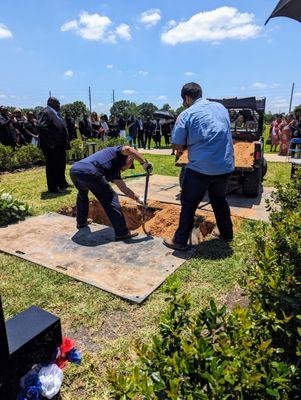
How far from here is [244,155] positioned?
6.68 m

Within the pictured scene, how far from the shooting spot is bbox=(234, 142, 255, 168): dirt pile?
20.6 ft

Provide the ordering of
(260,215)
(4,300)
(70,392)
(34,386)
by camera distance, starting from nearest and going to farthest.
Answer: (34,386) → (70,392) → (4,300) → (260,215)

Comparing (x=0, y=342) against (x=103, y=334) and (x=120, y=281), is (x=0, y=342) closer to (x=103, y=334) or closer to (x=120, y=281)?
(x=103, y=334)

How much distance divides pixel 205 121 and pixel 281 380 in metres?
3.10

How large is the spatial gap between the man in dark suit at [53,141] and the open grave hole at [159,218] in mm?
1325

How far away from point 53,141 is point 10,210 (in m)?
2.16

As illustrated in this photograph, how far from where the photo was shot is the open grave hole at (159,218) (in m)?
5.11

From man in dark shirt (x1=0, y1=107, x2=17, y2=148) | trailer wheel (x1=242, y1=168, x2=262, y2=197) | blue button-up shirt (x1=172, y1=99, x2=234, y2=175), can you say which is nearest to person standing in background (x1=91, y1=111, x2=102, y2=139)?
man in dark shirt (x1=0, y1=107, x2=17, y2=148)

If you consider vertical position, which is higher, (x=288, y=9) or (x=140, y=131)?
(x=288, y=9)

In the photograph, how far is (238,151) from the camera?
6914 mm

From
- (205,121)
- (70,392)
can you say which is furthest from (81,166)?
(70,392)

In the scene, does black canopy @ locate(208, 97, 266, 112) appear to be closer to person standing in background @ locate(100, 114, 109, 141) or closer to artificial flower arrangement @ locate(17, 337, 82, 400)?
artificial flower arrangement @ locate(17, 337, 82, 400)

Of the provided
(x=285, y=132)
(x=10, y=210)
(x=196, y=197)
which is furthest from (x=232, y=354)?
(x=285, y=132)

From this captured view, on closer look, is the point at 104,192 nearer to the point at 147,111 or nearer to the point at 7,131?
the point at 7,131
